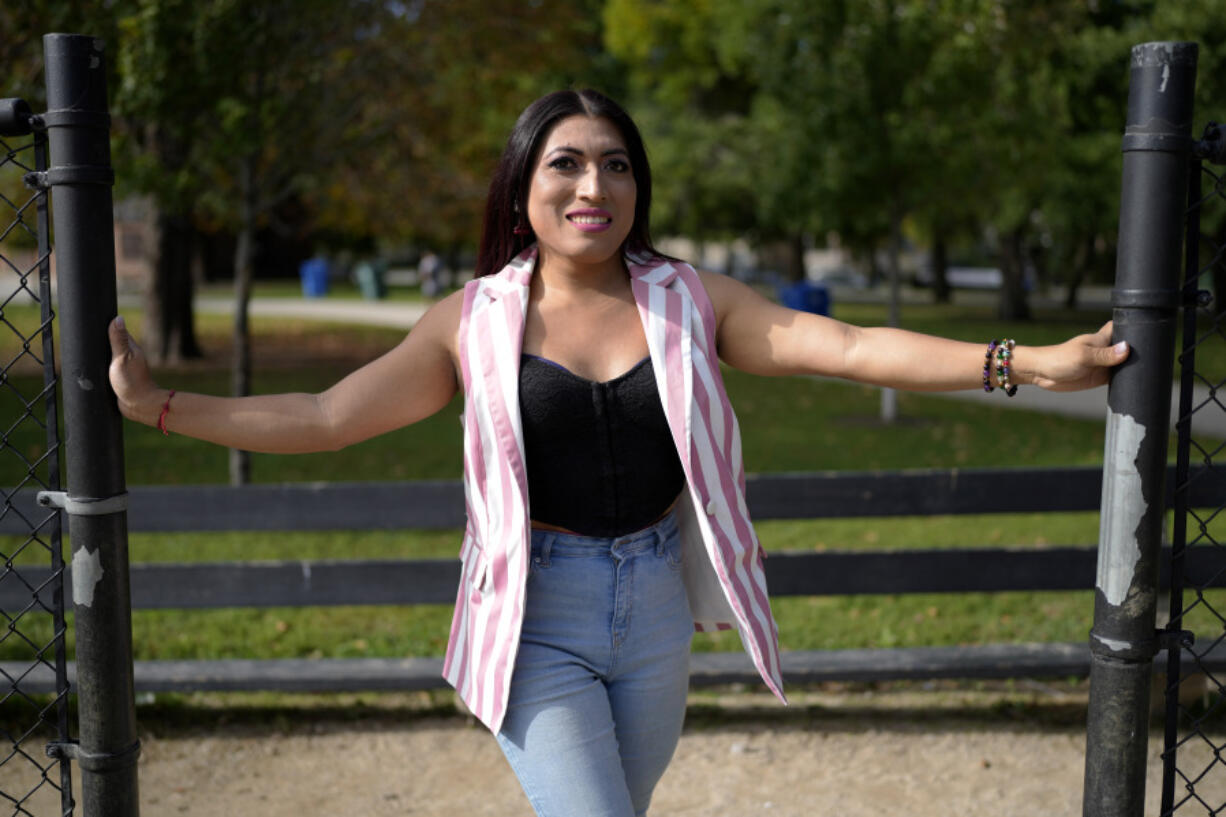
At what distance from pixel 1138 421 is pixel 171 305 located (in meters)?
17.0

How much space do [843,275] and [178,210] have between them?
48.6 meters

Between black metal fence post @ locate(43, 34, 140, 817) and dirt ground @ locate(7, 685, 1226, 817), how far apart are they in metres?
1.71

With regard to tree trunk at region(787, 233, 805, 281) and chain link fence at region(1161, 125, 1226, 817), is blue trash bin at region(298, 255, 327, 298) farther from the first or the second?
chain link fence at region(1161, 125, 1226, 817)

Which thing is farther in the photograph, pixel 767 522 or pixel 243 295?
pixel 243 295

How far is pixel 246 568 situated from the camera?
15.6 feet

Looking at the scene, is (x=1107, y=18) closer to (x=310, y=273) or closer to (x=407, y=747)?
(x=407, y=747)

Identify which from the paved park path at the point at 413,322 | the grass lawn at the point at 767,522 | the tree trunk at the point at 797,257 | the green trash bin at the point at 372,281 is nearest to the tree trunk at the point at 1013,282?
the tree trunk at the point at 797,257

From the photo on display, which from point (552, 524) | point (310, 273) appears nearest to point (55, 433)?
point (552, 524)

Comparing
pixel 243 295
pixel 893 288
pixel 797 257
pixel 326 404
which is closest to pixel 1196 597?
pixel 326 404

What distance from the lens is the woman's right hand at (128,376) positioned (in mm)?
2439

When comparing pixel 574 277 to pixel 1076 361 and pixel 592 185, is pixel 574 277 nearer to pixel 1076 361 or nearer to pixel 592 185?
pixel 592 185

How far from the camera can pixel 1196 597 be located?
5.36 m

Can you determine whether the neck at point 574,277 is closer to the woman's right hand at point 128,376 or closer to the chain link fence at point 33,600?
the woman's right hand at point 128,376

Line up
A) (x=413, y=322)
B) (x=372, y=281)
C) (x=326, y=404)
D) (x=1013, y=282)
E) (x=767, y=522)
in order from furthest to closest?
(x=372, y=281)
(x=1013, y=282)
(x=413, y=322)
(x=767, y=522)
(x=326, y=404)
